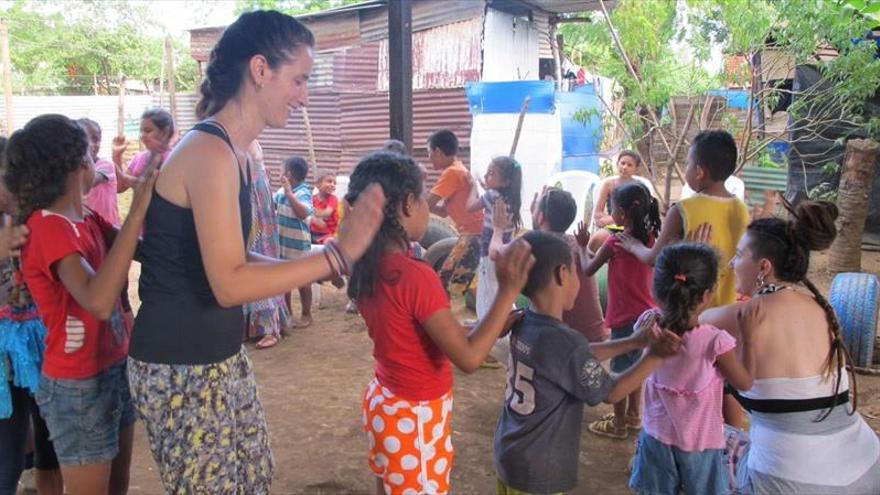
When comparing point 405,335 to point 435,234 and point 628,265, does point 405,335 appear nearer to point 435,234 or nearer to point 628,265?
point 628,265

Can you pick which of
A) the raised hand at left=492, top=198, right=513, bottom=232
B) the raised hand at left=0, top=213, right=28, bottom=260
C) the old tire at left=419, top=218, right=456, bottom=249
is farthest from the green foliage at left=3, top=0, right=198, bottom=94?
the raised hand at left=0, top=213, right=28, bottom=260

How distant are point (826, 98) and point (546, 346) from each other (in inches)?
272

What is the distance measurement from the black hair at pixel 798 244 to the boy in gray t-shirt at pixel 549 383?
0.56 m

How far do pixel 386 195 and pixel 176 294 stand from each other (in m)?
0.68

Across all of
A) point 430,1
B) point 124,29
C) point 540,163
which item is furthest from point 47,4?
point 540,163

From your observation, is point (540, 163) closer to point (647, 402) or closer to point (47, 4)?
point (647, 402)

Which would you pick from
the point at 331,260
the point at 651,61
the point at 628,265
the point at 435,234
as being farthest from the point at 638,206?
the point at 651,61

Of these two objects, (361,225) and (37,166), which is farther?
(37,166)

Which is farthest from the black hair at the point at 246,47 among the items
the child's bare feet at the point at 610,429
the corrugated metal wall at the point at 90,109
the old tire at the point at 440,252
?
the corrugated metal wall at the point at 90,109

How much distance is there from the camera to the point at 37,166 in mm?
2016

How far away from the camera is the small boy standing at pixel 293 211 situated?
5.75 m

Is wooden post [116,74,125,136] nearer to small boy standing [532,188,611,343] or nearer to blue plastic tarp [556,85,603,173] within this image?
blue plastic tarp [556,85,603,173]

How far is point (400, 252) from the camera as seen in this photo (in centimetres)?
210

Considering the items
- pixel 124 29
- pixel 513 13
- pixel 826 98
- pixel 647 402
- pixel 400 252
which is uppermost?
pixel 124 29
